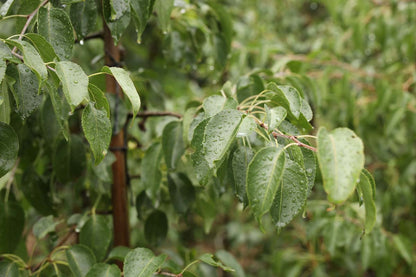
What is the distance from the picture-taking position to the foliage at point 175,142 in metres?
0.61

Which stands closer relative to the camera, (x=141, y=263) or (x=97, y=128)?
(x=97, y=128)

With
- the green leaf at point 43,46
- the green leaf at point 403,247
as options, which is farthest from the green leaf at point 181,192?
the green leaf at point 403,247

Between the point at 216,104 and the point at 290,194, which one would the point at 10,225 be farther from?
the point at 290,194

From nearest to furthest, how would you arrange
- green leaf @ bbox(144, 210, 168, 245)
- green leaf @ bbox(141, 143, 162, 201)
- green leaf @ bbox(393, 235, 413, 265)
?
green leaf @ bbox(141, 143, 162, 201), green leaf @ bbox(144, 210, 168, 245), green leaf @ bbox(393, 235, 413, 265)

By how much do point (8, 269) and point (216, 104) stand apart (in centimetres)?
56

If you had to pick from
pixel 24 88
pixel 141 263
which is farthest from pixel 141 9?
pixel 141 263

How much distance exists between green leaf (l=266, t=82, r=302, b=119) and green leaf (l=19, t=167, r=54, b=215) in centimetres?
73

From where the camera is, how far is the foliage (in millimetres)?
613

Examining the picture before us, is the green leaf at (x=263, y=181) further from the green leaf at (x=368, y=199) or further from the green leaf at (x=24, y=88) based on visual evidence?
→ the green leaf at (x=24, y=88)

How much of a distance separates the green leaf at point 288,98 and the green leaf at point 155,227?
1.77 feet

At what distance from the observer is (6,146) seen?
70cm

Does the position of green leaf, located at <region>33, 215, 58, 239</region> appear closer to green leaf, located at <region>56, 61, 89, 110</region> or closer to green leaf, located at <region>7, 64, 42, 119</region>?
green leaf, located at <region>7, 64, 42, 119</region>

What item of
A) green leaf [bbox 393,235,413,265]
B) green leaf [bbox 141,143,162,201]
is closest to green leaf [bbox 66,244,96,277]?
green leaf [bbox 141,143,162,201]

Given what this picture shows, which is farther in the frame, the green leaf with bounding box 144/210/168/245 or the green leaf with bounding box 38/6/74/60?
the green leaf with bounding box 144/210/168/245
